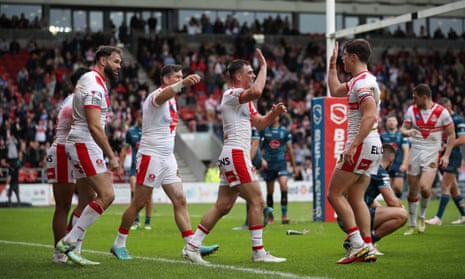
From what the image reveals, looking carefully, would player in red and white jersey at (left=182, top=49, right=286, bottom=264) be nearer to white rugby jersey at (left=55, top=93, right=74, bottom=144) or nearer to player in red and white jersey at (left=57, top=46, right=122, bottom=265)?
player in red and white jersey at (left=57, top=46, right=122, bottom=265)

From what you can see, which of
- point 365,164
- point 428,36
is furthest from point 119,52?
point 428,36

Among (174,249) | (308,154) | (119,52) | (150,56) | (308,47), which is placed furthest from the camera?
(308,47)

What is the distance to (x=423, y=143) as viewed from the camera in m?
14.3

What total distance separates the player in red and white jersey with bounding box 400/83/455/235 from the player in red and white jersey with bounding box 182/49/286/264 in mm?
5187

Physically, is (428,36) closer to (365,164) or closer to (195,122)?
(195,122)

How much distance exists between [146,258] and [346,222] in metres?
2.74

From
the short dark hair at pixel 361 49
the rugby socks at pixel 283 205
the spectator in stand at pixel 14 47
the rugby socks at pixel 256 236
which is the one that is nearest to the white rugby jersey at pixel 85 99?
the rugby socks at pixel 256 236

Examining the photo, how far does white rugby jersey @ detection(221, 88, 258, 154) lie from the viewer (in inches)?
375

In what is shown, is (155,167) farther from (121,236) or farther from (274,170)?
(274,170)

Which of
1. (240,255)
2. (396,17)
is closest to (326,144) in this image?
(396,17)

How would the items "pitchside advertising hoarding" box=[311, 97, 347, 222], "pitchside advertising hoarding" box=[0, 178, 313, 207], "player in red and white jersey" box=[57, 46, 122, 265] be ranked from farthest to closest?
"pitchside advertising hoarding" box=[0, 178, 313, 207], "pitchside advertising hoarding" box=[311, 97, 347, 222], "player in red and white jersey" box=[57, 46, 122, 265]

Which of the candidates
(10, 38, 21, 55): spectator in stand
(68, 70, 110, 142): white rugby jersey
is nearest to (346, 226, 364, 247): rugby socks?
(68, 70, 110, 142): white rugby jersey

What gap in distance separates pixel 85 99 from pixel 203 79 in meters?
30.5

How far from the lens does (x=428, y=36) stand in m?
45.6
